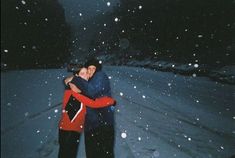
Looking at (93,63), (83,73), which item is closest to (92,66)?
(93,63)

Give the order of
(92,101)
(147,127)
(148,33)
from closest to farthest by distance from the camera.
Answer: (92,101), (147,127), (148,33)

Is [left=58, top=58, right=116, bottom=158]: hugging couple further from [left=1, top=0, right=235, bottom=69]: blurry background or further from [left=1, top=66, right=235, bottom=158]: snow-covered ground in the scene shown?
[left=1, top=0, right=235, bottom=69]: blurry background

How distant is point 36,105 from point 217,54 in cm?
2011

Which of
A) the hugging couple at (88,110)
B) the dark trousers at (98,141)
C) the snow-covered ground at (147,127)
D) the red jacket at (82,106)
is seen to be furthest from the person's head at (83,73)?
the snow-covered ground at (147,127)

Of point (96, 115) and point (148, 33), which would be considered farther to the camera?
point (148, 33)

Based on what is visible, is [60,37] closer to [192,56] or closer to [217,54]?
[192,56]

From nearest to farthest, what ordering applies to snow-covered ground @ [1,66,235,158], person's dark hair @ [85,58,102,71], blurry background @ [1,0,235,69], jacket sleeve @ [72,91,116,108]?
jacket sleeve @ [72,91,116,108] < person's dark hair @ [85,58,102,71] < snow-covered ground @ [1,66,235,158] < blurry background @ [1,0,235,69]

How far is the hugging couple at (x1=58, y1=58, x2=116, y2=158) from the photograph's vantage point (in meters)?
3.74

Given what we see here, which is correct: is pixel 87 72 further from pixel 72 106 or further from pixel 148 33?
pixel 148 33

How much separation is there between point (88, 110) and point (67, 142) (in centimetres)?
49

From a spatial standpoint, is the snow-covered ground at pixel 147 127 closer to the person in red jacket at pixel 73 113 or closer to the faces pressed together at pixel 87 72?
the person in red jacket at pixel 73 113

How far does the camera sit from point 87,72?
3824 mm

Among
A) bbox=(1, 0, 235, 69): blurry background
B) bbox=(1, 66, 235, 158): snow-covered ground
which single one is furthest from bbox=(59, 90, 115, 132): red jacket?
bbox=(1, 0, 235, 69): blurry background

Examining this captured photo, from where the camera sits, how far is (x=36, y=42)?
37.2m
